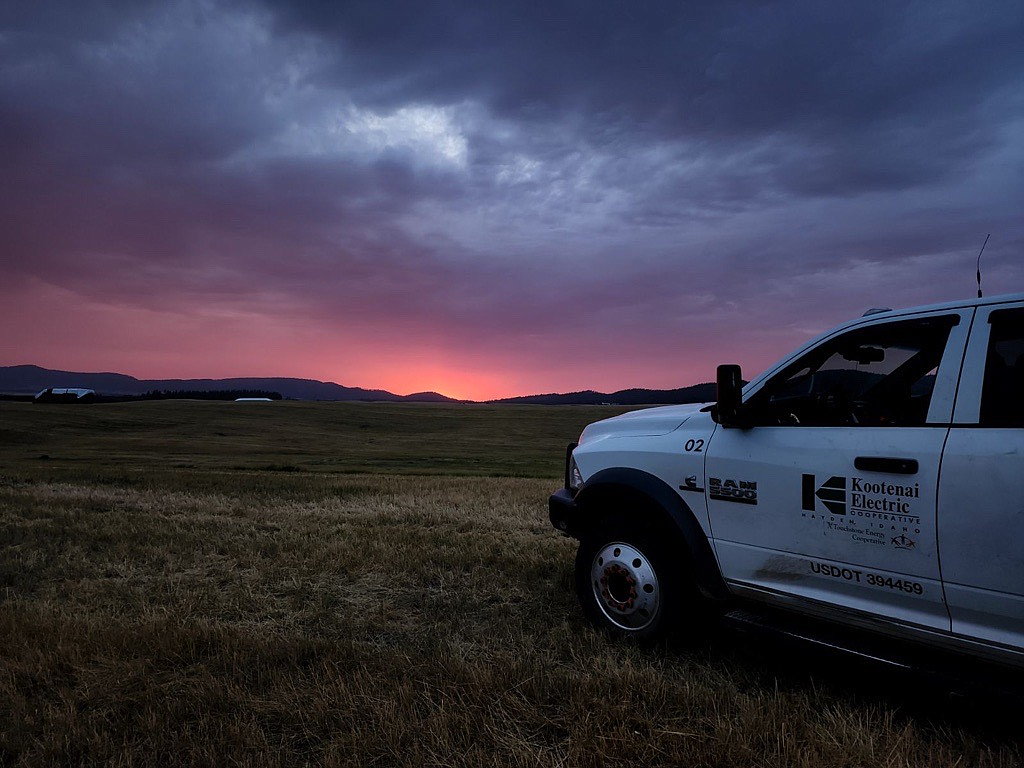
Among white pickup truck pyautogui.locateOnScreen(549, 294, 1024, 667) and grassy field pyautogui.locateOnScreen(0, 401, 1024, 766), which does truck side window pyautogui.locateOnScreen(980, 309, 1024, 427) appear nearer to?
white pickup truck pyautogui.locateOnScreen(549, 294, 1024, 667)

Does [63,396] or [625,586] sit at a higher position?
[63,396]

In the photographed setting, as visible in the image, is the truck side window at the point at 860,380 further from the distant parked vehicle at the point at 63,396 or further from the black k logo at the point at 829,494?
the distant parked vehicle at the point at 63,396

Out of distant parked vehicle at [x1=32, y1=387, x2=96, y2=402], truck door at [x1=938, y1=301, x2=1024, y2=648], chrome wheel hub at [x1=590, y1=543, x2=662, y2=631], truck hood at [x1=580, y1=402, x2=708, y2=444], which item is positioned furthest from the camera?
distant parked vehicle at [x1=32, y1=387, x2=96, y2=402]

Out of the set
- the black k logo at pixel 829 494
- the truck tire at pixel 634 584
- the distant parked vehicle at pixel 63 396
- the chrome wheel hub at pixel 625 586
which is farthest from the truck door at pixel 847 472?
the distant parked vehicle at pixel 63 396

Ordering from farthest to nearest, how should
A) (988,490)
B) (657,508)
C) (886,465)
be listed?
(657,508)
(886,465)
(988,490)

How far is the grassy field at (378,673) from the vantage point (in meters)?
3.19

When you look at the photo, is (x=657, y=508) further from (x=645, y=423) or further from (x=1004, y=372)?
(x=1004, y=372)

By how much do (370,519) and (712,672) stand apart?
672cm

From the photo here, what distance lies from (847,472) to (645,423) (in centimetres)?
160

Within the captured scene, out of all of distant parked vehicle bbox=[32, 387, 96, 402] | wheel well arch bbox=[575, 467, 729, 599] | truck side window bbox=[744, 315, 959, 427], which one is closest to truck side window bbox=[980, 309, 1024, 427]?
truck side window bbox=[744, 315, 959, 427]

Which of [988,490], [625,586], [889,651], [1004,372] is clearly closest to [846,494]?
[988,490]

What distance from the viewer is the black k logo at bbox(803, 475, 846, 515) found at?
136 inches

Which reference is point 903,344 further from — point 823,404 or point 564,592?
point 564,592

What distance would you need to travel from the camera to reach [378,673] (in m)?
4.00
